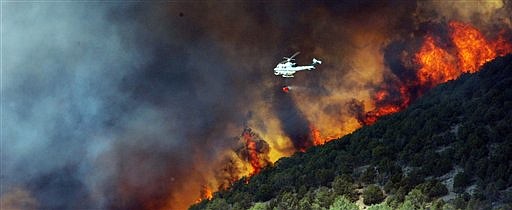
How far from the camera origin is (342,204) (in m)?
85.0

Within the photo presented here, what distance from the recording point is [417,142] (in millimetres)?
92188

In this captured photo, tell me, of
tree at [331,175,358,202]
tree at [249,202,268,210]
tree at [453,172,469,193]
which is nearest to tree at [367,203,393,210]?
tree at [331,175,358,202]

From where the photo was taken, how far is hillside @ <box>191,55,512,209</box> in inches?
3179

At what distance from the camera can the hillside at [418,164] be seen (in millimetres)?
80750

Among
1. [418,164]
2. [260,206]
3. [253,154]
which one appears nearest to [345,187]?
[418,164]

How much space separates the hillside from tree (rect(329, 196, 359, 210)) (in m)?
0.09

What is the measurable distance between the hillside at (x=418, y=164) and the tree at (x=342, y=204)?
9 cm

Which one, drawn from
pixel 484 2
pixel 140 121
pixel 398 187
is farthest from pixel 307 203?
pixel 484 2

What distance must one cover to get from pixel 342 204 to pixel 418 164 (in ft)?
30.6

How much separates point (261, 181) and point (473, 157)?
86.8ft

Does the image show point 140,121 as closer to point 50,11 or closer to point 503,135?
point 50,11

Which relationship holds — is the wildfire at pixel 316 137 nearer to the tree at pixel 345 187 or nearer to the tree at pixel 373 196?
the tree at pixel 345 187

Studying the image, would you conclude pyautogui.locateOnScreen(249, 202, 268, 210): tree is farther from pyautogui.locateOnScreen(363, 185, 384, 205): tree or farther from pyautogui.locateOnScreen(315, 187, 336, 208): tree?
pyautogui.locateOnScreen(363, 185, 384, 205): tree

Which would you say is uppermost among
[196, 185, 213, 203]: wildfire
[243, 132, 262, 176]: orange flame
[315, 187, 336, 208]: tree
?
[243, 132, 262, 176]: orange flame
